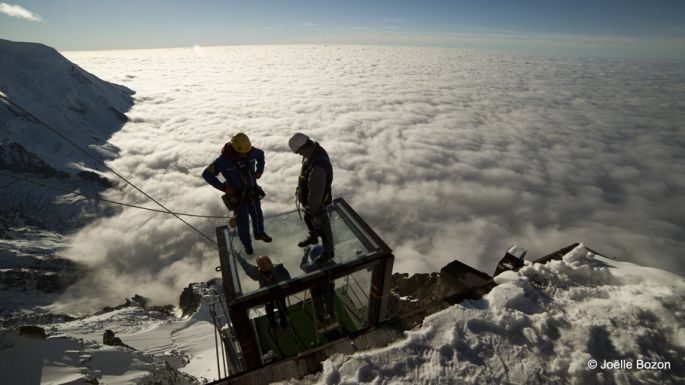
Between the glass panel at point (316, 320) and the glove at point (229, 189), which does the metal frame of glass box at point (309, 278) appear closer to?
the glass panel at point (316, 320)

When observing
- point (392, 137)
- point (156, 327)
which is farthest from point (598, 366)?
point (392, 137)

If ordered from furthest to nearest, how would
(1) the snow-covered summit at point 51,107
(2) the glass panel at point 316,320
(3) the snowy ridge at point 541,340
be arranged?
1. (1) the snow-covered summit at point 51,107
2. (2) the glass panel at point 316,320
3. (3) the snowy ridge at point 541,340

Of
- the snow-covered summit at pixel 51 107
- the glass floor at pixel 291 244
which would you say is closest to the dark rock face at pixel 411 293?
the glass floor at pixel 291 244

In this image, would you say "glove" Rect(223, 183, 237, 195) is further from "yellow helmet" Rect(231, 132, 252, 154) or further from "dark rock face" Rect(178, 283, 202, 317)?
"dark rock face" Rect(178, 283, 202, 317)

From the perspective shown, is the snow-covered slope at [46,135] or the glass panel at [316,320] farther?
the snow-covered slope at [46,135]

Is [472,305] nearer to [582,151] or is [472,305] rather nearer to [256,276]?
[256,276]

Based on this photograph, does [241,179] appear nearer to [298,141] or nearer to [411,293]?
[298,141]

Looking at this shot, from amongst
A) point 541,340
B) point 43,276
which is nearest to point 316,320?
point 541,340

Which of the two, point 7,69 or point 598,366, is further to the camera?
point 7,69
